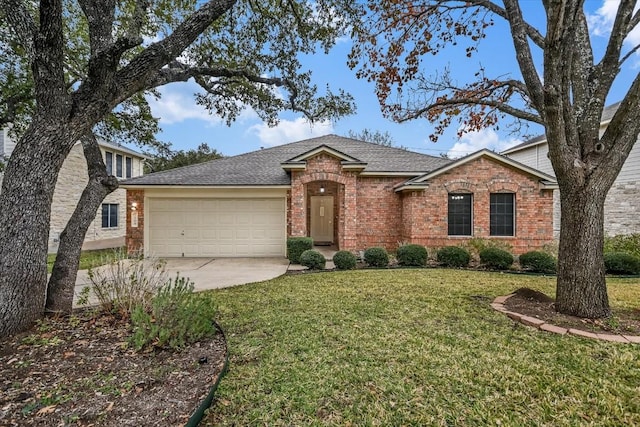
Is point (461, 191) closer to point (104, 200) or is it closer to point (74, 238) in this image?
point (74, 238)

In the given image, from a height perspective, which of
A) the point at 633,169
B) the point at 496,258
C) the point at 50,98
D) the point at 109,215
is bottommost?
the point at 496,258

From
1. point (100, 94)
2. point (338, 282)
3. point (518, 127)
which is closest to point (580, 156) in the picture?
point (518, 127)

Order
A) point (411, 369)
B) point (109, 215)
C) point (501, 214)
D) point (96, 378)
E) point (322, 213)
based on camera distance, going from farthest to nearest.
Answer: point (109, 215)
point (322, 213)
point (501, 214)
point (411, 369)
point (96, 378)

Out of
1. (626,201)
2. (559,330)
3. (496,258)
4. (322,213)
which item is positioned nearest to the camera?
(559,330)

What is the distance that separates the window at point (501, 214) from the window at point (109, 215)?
1968 centimetres

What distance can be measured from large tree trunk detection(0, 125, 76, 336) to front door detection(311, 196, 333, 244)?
37.7 ft

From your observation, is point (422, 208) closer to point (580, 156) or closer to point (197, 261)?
point (580, 156)

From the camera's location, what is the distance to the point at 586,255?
4477 millimetres

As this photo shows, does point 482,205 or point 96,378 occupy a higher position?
point 482,205

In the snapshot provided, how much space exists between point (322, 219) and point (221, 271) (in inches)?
276

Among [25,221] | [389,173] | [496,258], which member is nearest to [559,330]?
[496,258]

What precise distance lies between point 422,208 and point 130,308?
9.51 m

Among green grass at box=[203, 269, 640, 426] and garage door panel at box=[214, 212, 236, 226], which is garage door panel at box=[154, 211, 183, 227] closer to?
garage door panel at box=[214, 212, 236, 226]

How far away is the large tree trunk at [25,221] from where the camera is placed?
356 centimetres
